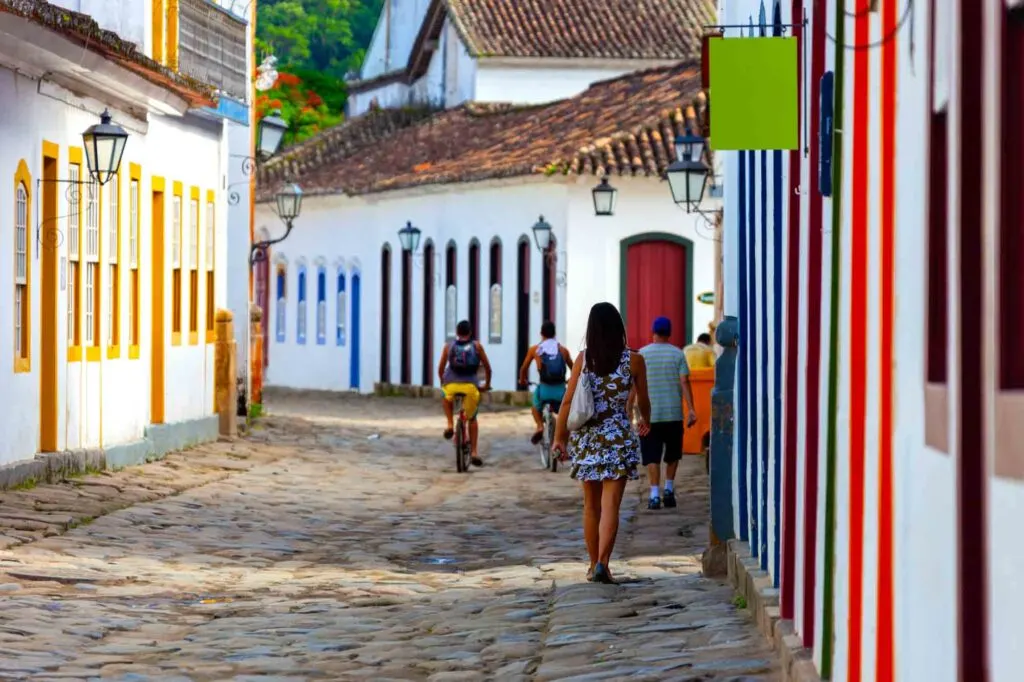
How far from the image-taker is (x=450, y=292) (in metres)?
40.5

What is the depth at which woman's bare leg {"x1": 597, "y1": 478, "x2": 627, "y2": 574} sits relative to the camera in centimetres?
1190

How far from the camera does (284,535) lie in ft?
51.0

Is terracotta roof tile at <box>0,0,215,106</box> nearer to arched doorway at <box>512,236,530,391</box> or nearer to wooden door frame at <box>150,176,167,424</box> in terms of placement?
wooden door frame at <box>150,176,167,424</box>

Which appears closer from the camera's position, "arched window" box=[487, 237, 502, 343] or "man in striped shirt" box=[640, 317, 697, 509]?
"man in striped shirt" box=[640, 317, 697, 509]

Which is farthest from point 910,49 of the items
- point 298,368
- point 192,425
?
point 298,368

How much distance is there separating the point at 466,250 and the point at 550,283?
389cm

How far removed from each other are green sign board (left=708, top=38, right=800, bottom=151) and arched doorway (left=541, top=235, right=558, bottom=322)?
2719 centimetres

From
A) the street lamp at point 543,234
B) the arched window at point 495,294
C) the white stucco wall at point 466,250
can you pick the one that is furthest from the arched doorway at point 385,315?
the street lamp at point 543,234

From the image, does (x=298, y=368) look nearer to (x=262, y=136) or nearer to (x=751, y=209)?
(x=262, y=136)

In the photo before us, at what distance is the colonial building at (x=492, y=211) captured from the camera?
117ft

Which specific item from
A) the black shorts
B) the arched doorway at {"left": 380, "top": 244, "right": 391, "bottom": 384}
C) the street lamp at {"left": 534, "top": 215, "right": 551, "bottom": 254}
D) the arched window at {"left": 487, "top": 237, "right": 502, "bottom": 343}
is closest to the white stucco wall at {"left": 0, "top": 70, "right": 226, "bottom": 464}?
the black shorts

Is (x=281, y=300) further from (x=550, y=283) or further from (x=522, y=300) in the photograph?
(x=550, y=283)

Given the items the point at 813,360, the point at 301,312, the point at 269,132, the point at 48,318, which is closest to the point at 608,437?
the point at 813,360

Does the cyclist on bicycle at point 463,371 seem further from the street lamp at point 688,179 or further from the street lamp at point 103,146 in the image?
the street lamp at point 103,146
